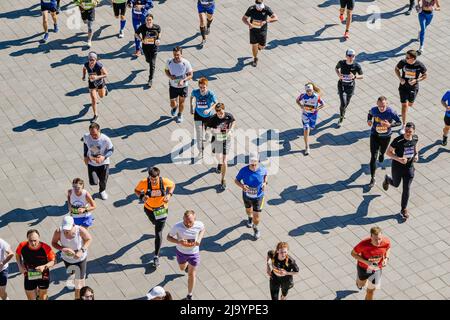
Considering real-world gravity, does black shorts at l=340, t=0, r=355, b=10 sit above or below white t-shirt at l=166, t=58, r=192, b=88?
below

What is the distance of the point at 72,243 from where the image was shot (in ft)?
44.0

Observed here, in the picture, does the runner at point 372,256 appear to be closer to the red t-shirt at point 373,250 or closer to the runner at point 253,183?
the red t-shirt at point 373,250

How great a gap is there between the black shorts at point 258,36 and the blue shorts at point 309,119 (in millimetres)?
3945

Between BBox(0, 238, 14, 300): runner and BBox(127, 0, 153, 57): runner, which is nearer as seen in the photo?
BBox(0, 238, 14, 300): runner

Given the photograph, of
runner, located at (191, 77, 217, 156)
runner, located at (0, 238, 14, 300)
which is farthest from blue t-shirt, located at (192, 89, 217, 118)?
runner, located at (0, 238, 14, 300)

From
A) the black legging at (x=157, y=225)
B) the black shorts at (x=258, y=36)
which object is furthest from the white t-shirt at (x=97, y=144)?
the black shorts at (x=258, y=36)

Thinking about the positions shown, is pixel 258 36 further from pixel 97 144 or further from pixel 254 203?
pixel 254 203

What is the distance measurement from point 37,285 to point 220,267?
3.36 meters

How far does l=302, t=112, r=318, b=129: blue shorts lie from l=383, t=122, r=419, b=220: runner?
234 centimetres

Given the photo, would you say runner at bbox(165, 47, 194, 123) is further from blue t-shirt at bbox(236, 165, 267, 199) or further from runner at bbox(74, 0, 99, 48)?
blue t-shirt at bbox(236, 165, 267, 199)

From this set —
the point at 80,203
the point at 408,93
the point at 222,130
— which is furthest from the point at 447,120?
the point at 80,203

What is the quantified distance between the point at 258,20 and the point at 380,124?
548cm

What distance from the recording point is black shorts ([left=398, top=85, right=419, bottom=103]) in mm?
18688

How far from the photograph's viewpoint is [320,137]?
741 inches
